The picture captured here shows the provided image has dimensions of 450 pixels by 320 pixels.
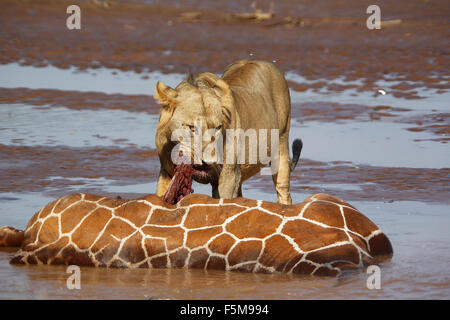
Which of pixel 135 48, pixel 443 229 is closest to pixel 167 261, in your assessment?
pixel 443 229

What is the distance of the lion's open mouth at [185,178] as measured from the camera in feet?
27.9

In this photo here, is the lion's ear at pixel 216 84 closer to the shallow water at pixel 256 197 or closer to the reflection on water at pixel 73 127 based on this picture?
the shallow water at pixel 256 197


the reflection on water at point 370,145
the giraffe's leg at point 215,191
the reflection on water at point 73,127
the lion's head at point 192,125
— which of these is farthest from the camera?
the reflection on water at point 73,127

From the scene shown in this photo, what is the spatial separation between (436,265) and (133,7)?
21254 mm

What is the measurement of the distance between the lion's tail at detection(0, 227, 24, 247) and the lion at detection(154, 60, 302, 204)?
1.27 meters

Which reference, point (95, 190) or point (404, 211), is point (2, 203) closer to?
point (95, 190)

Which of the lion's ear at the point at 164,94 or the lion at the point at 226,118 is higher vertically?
the lion's ear at the point at 164,94

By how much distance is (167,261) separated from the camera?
8445mm

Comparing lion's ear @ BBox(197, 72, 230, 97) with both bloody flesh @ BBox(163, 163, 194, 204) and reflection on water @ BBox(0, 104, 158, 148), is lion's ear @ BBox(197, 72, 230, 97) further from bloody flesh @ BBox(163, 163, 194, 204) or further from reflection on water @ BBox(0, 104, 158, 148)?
reflection on water @ BBox(0, 104, 158, 148)

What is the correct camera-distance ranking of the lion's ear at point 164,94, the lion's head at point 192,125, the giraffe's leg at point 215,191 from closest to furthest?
the lion's head at point 192,125 → the lion's ear at point 164,94 → the giraffe's leg at point 215,191

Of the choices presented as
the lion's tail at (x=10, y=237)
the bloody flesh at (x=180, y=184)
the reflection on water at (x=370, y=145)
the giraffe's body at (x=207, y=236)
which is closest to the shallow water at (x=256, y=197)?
the reflection on water at (x=370, y=145)

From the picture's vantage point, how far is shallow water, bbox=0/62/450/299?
7848mm

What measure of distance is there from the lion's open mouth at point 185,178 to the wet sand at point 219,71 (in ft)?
2.35

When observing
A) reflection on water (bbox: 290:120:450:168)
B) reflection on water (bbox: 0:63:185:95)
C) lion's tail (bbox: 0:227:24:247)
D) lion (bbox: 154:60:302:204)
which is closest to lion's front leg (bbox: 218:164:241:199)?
lion (bbox: 154:60:302:204)
